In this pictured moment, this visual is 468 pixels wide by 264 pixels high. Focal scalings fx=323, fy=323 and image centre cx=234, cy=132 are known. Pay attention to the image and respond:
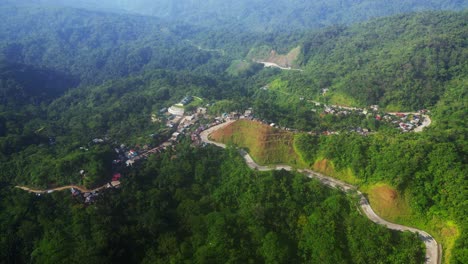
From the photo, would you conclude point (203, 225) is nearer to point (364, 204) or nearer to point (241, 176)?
point (241, 176)

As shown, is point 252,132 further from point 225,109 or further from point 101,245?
point 101,245

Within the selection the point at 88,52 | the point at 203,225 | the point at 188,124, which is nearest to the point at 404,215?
the point at 203,225

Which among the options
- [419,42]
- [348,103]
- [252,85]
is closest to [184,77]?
[252,85]

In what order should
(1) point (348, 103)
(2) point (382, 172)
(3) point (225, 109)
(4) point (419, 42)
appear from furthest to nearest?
(4) point (419, 42), (1) point (348, 103), (3) point (225, 109), (2) point (382, 172)

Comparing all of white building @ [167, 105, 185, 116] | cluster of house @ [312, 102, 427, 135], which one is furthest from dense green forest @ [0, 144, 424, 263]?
white building @ [167, 105, 185, 116]

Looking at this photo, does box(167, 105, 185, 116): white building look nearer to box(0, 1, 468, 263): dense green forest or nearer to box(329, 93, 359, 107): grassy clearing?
box(0, 1, 468, 263): dense green forest

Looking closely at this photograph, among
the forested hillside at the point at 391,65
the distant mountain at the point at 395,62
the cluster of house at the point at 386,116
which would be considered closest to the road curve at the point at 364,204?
the cluster of house at the point at 386,116

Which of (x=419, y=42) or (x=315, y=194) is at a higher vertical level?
(x=419, y=42)

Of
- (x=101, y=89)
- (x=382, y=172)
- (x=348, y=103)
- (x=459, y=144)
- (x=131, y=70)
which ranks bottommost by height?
(x=131, y=70)
